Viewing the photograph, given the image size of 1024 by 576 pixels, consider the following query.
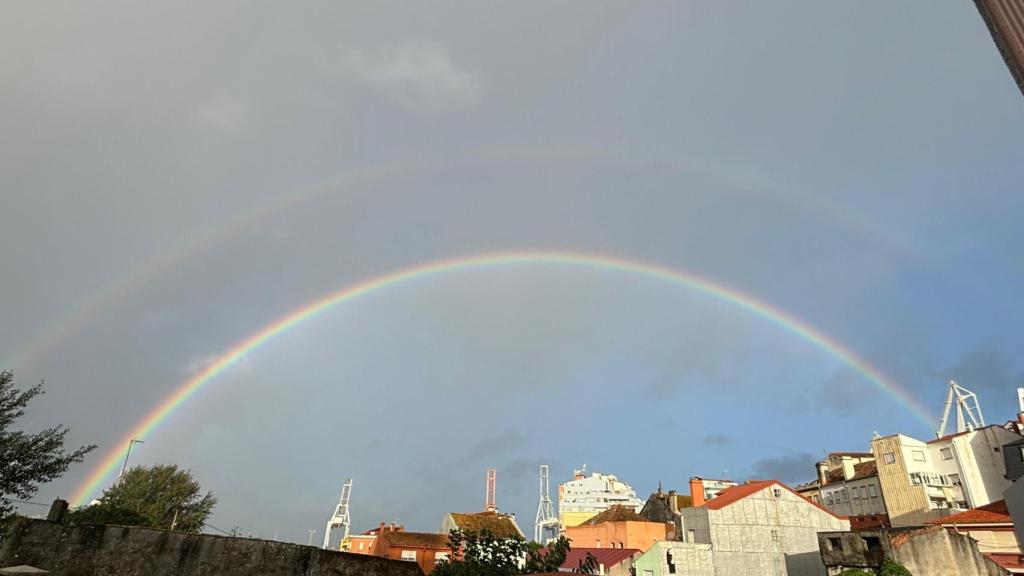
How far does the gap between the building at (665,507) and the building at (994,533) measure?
29.8 meters

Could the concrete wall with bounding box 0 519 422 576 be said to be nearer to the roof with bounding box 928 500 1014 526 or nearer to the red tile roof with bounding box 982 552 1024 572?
the red tile roof with bounding box 982 552 1024 572

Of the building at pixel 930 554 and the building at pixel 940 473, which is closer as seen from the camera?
the building at pixel 930 554

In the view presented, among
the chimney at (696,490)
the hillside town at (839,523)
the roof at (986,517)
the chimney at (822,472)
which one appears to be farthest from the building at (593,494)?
the roof at (986,517)

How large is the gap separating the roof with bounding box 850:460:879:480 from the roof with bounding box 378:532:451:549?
170 ft

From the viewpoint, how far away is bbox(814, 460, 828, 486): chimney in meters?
77.0

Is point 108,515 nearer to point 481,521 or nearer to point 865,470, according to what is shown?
point 481,521

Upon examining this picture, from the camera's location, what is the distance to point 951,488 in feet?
203

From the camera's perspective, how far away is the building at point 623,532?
61.6 m

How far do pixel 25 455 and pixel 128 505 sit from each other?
30068 mm

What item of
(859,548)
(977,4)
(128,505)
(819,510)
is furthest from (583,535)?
(977,4)

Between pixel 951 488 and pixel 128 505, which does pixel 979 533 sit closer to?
pixel 951 488

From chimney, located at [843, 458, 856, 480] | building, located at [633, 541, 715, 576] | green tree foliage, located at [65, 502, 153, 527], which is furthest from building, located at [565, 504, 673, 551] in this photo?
green tree foliage, located at [65, 502, 153, 527]

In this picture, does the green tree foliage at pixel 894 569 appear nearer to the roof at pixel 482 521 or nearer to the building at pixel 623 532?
the building at pixel 623 532

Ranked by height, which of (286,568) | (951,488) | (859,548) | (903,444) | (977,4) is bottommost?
(286,568)
